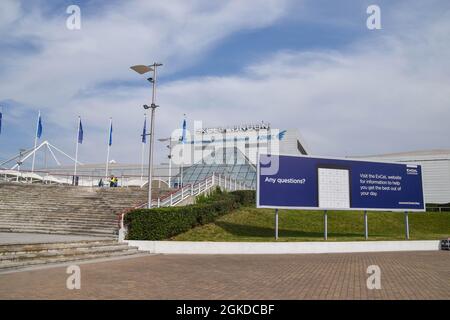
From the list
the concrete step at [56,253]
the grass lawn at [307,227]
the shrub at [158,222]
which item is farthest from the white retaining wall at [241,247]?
the concrete step at [56,253]

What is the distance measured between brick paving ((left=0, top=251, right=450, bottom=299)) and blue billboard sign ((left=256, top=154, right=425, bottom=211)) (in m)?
5.72

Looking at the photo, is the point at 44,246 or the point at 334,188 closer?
the point at 44,246

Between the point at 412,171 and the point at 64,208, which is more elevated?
the point at 412,171

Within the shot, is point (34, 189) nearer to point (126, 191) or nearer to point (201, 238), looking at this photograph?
point (126, 191)

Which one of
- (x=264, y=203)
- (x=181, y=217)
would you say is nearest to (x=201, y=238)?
(x=181, y=217)

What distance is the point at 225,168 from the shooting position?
144ft

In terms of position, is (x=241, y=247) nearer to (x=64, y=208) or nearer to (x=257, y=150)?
(x=64, y=208)

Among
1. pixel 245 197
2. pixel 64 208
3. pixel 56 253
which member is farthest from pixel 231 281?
pixel 64 208

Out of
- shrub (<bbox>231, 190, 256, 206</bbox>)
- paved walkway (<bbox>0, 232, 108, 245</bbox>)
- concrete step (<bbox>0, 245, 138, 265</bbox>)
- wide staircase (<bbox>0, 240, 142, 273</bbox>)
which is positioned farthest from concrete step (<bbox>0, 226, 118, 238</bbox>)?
shrub (<bbox>231, 190, 256, 206</bbox>)

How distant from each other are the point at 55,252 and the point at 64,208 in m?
10.8

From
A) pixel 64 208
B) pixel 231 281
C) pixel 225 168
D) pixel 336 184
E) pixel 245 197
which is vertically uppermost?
pixel 225 168

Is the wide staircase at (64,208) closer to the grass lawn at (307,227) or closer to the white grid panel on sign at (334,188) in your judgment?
the grass lawn at (307,227)

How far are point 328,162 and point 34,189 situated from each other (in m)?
20.9

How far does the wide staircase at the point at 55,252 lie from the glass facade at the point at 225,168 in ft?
78.7
